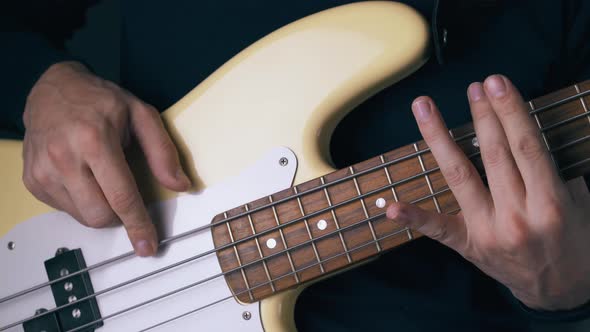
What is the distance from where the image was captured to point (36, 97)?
921mm

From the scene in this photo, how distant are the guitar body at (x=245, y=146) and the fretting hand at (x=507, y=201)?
0.12 metres

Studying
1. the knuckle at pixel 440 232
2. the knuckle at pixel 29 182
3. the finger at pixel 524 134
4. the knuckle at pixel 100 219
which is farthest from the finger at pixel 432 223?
the knuckle at pixel 29 182

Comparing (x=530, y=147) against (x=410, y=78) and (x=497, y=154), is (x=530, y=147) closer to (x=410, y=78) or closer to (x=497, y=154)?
(x=497, y=154)

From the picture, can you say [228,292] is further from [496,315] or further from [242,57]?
[496,315]

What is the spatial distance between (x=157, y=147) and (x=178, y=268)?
0.17m

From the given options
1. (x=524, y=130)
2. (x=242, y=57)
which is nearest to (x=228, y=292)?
(x=242, y=57)

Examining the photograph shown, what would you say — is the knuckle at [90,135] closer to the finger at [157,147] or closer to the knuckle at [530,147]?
the finger at [157,147]

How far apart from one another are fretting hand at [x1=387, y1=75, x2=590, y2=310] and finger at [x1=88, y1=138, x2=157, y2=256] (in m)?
0.34

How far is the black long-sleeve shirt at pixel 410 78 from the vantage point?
2.88 feet

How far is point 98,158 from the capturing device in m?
0.77

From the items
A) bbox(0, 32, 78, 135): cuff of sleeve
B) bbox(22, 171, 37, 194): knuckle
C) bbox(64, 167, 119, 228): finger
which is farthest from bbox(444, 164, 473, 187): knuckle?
bbox(0, 32, 78, 135): cuff of sleeve

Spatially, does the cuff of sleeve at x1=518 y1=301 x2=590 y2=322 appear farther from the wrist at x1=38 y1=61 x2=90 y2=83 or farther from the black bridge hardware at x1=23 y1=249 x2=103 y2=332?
the wrist at x1=38 y1=61 x2=90 y2=83

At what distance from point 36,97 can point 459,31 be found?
0.68 m

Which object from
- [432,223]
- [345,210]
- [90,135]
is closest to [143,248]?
[90,135]
